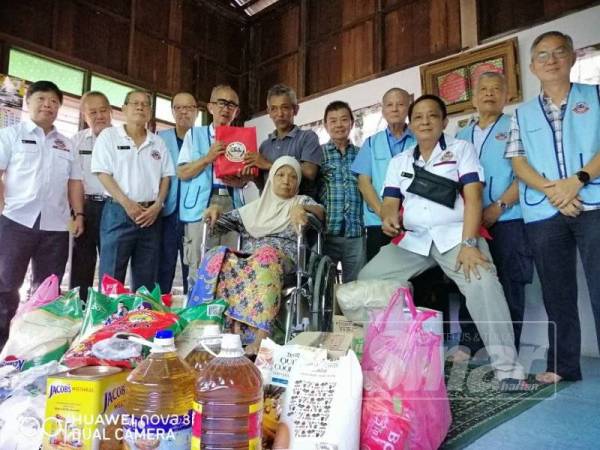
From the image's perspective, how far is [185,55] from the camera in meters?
5.48

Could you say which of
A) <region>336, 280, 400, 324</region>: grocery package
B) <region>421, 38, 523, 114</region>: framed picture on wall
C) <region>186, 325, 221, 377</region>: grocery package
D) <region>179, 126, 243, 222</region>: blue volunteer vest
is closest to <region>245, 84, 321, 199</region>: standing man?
<region>179, 126, 243, 222</region>: blue volunteer vest

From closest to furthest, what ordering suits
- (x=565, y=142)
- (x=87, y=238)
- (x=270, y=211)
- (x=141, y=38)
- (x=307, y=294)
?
(x=565, y=142), (x=307, y=294), (x=270, y=211), (x=87, y=238), (x=141, y=38)

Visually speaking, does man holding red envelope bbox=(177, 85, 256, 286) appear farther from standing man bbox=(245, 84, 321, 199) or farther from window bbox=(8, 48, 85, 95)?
window bbox=(8, 48, 85, 95)

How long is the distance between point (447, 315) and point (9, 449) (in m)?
2.19

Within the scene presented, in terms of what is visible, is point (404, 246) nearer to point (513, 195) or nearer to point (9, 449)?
point (513, 195)

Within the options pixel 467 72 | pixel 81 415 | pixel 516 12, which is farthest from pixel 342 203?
pixel 516 12

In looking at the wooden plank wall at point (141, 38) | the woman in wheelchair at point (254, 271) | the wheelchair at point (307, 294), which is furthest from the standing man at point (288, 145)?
the wooden plank wall at point (141, 38)

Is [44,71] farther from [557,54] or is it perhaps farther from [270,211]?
[557,54]

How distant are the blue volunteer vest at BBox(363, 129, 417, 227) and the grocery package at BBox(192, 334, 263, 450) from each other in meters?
1.69

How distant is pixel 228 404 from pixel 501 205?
173 cm

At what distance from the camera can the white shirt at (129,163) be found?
8.21 feet

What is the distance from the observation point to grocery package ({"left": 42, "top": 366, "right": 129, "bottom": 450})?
989 mm

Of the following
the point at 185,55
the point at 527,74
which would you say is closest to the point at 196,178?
the point at 527,74

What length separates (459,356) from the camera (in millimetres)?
2055
